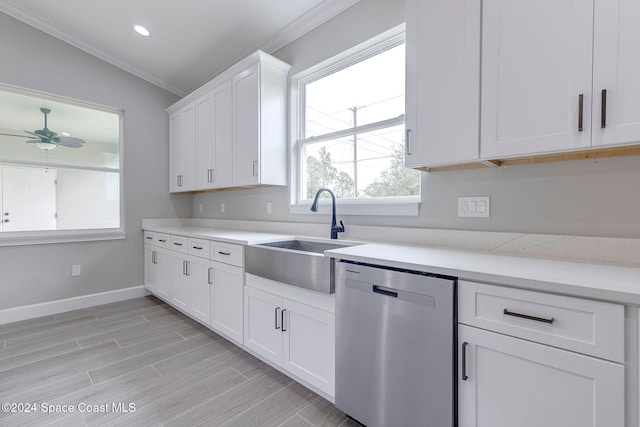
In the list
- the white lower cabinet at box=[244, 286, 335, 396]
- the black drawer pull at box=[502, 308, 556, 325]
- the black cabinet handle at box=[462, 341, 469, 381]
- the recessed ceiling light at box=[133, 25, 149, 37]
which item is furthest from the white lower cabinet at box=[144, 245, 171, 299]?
the black drawer pull at box=[502, 308, 556, 325]

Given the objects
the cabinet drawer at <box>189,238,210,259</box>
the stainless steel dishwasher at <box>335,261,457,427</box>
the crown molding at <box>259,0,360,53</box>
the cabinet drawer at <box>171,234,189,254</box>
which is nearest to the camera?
the stainless steel dishwasher at <box>335,261,457,427</box>

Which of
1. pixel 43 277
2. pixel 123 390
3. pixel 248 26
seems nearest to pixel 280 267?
pixel 123 390

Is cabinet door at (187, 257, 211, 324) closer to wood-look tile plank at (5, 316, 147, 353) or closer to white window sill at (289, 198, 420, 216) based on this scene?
wood-look tile plank at (5, 316, 147, 353)

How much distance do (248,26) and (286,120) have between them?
925mm

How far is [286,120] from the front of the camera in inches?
109

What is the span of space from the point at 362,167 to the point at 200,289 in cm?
180

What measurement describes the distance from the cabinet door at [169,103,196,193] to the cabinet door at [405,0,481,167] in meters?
2.72

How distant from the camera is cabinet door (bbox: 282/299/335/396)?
1.59m

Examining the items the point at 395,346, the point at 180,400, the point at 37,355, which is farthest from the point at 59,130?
the point at 395,346

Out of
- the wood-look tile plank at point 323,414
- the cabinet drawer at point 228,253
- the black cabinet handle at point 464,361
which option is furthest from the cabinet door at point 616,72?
the cabinet drawer at point 228,253

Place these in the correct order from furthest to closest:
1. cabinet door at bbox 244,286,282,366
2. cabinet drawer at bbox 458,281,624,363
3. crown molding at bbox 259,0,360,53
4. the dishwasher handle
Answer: crown molding at bbox 259,0,360,53
cabinet door at bbox 244,286,282,366
the dishwasher handle
cabinet drawer at bbox 458,281,624,363

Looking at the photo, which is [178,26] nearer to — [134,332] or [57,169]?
Result: [57,169]

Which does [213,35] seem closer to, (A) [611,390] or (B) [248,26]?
(B) [248,26]

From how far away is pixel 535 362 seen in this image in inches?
37.6
